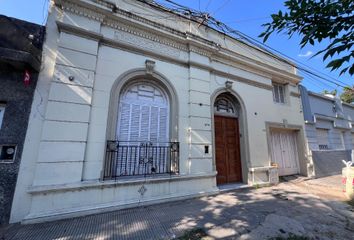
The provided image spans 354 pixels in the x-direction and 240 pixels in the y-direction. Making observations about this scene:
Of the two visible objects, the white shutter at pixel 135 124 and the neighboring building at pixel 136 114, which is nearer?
the neighboring building at pixel 136 114

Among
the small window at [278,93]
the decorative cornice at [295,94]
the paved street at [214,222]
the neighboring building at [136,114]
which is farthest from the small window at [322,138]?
the paved street at [214,222]

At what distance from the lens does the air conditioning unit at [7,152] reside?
128 inches

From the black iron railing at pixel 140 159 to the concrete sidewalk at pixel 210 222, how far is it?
0.88 meters

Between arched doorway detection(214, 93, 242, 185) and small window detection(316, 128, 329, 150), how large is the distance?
5.34 metres

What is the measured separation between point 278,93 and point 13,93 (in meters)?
9.27

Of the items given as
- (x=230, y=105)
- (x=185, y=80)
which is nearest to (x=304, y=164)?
(x=230, y=105)

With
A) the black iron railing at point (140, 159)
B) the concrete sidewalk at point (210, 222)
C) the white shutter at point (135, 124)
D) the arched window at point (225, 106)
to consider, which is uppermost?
the arched window at point (225, 106)

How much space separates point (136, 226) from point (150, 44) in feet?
15.0

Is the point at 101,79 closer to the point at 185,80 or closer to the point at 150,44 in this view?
the point at 150,44

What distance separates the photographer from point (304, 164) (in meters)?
7.51

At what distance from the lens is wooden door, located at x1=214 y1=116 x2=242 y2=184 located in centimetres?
582

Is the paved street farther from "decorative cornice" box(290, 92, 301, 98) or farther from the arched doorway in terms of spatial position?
"decorative cornice" box(290, 92, 301, 98)

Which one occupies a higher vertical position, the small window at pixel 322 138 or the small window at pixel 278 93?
the small window at pixel 278 93

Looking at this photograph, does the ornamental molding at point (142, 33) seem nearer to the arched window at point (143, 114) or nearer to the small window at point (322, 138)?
the arched window at point (143, 114)
